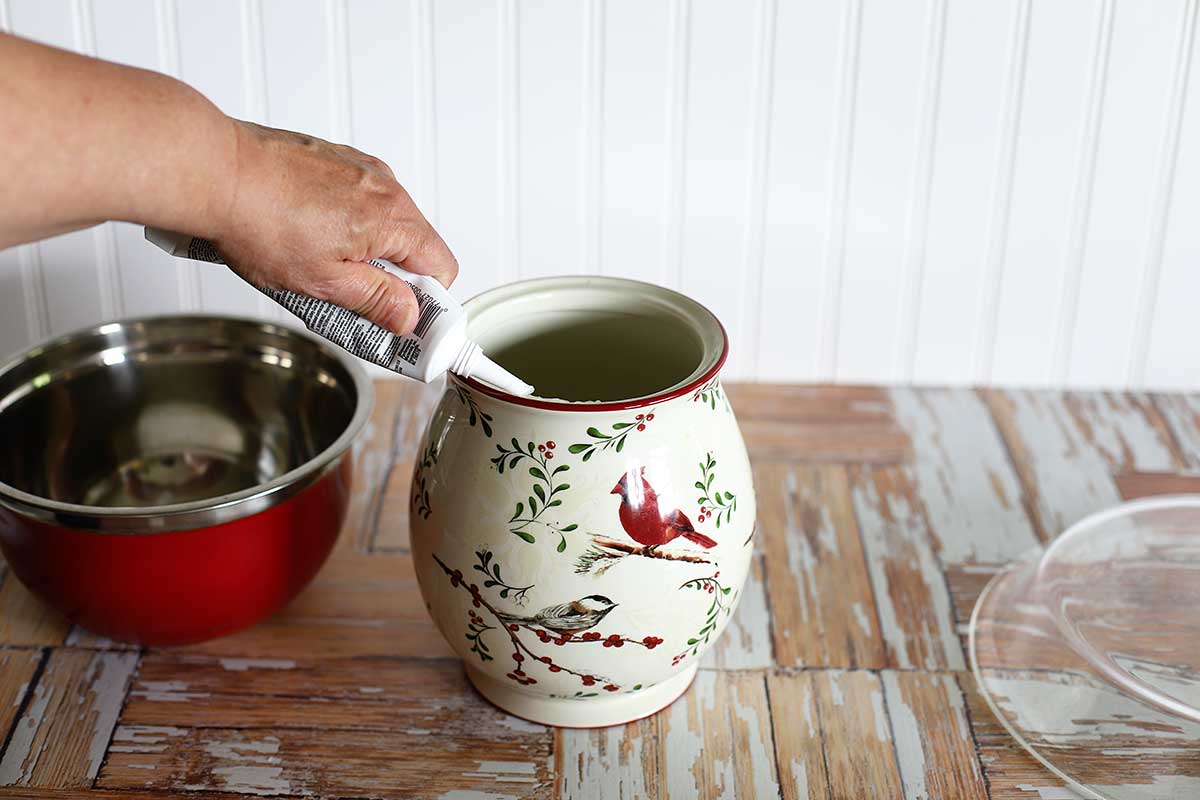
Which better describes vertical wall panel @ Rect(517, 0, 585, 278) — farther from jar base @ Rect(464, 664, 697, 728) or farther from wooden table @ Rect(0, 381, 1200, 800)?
jar base @ Rect(464, 664, 697, 728)

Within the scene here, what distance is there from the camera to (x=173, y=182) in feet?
1.92

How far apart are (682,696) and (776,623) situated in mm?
107

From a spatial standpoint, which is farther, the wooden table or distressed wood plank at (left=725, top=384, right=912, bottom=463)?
distressed wood plank at (left=725, top=384, right=912, bottom=463)

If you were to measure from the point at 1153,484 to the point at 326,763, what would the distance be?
717mm

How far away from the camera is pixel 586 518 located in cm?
68

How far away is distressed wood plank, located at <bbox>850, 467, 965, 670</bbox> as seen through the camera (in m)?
0.87

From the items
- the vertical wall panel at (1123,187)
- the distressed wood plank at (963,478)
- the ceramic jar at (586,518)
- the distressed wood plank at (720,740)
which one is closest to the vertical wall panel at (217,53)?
the ceramic jar at (586,518)

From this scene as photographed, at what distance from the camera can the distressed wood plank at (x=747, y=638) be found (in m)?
0.86

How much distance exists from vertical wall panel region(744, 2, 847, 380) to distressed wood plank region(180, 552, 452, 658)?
43cm

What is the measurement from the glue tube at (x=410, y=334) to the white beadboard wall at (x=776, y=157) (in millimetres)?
437

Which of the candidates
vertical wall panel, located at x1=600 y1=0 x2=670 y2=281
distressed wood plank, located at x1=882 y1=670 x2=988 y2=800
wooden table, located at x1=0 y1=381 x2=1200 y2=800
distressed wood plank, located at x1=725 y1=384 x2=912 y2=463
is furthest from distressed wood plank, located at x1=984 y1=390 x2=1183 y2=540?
vertical wall panel, located at x1=600 y1=0 x2=670 y2=281

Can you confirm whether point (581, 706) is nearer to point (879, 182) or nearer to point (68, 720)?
point (68, 720)

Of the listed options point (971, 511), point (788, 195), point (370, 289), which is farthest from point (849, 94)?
point (370, 289)

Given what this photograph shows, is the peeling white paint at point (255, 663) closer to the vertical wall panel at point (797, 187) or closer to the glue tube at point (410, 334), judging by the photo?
the glue tube at point (410, 334)
